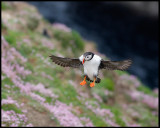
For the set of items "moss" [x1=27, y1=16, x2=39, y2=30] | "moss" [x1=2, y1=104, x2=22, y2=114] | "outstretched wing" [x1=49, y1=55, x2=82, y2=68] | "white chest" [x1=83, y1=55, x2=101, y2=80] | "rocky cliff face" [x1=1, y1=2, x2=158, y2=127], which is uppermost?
"moss" [x1=27, y1=16, x2=39, y2=30]

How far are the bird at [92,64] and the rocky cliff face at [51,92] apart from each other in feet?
20.0

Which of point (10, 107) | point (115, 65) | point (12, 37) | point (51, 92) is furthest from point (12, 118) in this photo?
point (12, 37)

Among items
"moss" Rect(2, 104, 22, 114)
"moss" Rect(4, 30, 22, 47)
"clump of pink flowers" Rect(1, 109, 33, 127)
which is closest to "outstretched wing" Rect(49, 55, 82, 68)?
"clump of pink flowers" Rect(1, 109, 33, 127)

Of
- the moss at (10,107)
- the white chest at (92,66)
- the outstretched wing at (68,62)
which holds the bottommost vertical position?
the white chest at (92,66)

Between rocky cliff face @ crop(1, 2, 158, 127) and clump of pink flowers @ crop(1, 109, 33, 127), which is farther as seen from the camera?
rocky cliff face @ crop(1, 2, 158, 127)

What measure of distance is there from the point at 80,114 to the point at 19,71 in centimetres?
431

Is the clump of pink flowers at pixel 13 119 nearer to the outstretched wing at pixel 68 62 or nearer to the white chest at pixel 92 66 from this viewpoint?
the outstretched wing at pixel 68 62

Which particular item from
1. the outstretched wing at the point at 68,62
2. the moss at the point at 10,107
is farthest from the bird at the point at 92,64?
the moss at the point at 10,107

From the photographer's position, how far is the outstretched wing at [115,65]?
531 centimetres

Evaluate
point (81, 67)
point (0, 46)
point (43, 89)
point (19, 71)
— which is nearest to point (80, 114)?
point (43, 89)

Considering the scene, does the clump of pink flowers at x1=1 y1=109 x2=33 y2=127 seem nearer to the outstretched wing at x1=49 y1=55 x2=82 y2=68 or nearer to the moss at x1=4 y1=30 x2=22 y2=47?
the outstretched wing at x1=49 y1=55 x2=82 y2=68

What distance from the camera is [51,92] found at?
15.2m

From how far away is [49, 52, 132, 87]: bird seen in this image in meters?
5.32

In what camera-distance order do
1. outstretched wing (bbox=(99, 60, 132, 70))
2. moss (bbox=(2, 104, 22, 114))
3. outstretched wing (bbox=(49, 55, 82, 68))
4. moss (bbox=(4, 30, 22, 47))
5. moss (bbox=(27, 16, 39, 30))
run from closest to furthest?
outstretched wing (bbox=(99, 60, 132, 70)) < outstretched wing (bbox=(49, 55, 82, 68)) < moss (bbox=(2, 104, 22, 114)) < moss (bbox=(4, 30, 22, 47)) < moss (bbox=(27, 16, 39, 30))
